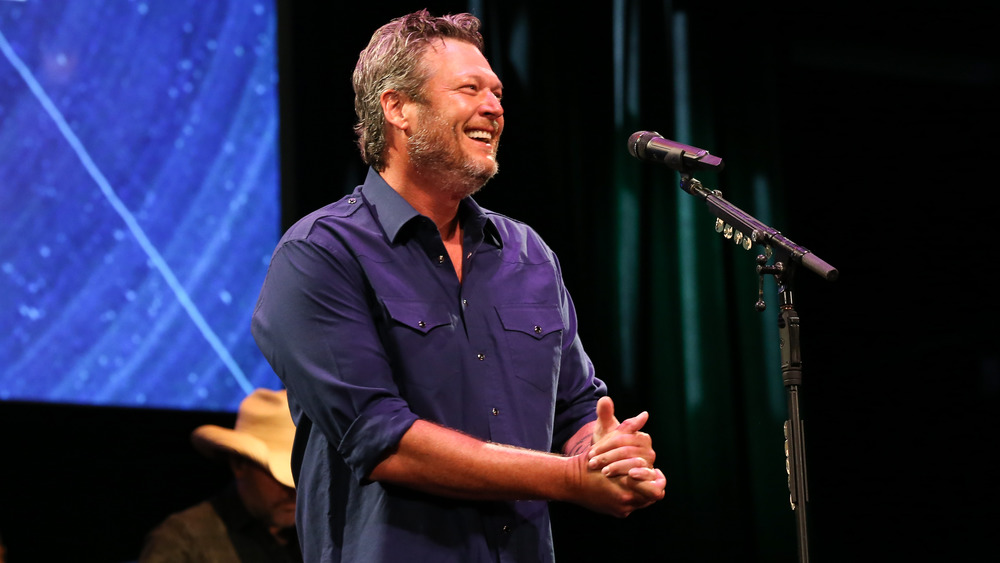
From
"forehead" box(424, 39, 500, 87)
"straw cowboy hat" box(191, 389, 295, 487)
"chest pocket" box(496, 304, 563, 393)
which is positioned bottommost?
"straw cowboy hat" box(191, 389, 295, 487)

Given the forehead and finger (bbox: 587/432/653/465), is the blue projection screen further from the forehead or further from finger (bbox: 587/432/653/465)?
finger (bbox: 587/432/653/465)

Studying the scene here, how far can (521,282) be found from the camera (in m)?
1.99

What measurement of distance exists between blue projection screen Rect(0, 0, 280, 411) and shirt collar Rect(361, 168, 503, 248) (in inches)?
55.4

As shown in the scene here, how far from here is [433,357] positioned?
1.80 m

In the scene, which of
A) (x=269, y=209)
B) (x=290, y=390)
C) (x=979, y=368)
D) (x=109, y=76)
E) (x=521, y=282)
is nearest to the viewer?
(x=290, y=390)

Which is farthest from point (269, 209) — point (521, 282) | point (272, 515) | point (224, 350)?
point (521, 282)

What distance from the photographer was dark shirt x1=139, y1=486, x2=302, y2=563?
3.07m

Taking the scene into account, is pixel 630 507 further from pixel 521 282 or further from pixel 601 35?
pixel 601 35

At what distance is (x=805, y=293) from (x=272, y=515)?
2.08 m

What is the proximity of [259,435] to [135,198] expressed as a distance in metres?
0.83

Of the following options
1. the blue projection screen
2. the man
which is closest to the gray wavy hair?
the man

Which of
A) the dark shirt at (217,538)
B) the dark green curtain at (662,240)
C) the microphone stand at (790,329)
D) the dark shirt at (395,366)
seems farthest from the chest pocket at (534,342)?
the dark green curtain at (662,240)

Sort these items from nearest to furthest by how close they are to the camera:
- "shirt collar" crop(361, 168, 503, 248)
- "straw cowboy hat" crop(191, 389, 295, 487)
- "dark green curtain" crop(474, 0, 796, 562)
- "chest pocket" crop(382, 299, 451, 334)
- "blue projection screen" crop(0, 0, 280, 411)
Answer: "chest pocket" crop(382, 299, 451, 334)
"shirt collar" crop(361, 168, 503, 248)
"blue projection screen" crop(0, 0, 280, 411)
"straw cowboy hat" crop(191, 389, 295, 487)
"dark green curtain" crop(474, 0, 796, 562)

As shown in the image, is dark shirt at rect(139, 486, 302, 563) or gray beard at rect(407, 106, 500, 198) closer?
gray beard at rect(407, 106, 500, 198)
